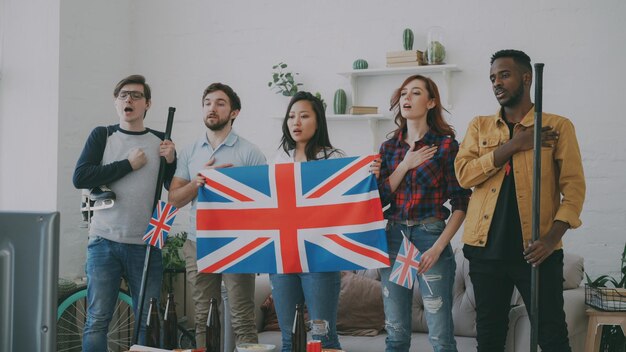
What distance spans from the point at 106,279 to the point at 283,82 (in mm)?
2168

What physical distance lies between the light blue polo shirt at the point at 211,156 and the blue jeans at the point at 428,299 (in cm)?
84

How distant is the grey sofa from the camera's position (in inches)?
119

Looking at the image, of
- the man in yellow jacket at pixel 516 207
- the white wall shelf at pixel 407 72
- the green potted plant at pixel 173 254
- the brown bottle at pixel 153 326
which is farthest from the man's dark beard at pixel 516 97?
the green potted plant at pixel 173 254

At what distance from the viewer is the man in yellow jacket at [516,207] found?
→ 2.45m

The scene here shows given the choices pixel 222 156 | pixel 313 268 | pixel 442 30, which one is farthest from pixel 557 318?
pixel 442 30

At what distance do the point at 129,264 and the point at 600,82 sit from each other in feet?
9.67

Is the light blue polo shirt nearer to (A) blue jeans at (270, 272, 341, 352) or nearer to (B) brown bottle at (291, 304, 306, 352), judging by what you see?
(A) blue jeans at (270, 272, 341, 352)

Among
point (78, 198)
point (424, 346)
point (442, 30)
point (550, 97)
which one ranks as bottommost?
point (424, 346)

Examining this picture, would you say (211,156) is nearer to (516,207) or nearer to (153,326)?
(153,326)

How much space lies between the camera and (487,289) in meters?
2.54

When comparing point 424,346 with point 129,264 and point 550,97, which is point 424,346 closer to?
point 129,264

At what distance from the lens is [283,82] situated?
15.7 feet

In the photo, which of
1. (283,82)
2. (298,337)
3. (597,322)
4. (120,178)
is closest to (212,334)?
(298,337)

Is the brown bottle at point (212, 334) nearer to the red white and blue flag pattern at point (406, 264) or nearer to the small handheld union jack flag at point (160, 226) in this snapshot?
the red white and blue flag pattern at point (406, 264)
